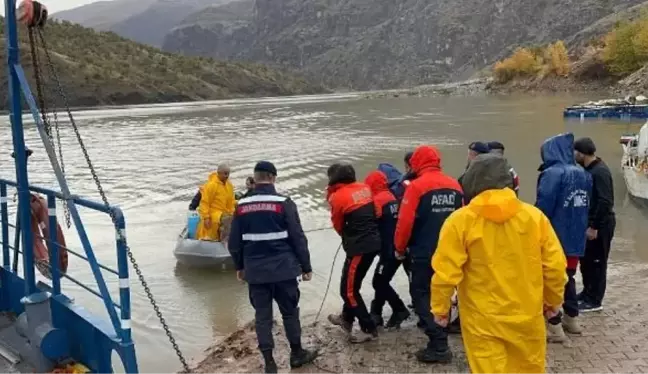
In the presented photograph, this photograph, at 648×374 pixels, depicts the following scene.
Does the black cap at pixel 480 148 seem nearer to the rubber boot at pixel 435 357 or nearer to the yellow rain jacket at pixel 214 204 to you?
the rubber boot at pixel 435 357

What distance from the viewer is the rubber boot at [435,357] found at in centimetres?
561

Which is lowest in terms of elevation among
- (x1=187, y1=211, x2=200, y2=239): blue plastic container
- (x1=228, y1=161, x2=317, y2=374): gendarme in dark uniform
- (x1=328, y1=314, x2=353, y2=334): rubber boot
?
(x1=328, y1=314, x2=353, y2=334): rubber boot

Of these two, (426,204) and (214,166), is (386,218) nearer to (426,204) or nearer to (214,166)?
(426,204)

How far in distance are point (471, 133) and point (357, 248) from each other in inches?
1078

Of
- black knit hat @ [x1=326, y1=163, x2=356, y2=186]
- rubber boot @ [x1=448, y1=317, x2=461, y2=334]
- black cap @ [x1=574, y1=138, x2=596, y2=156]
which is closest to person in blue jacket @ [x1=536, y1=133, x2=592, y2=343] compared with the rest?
black cap @ [x1=574, y1=138, x2=596, y2=156]

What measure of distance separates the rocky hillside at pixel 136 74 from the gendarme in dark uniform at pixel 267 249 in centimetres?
7696

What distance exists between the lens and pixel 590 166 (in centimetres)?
646

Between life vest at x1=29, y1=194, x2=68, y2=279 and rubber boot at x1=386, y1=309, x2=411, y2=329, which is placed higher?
life vest at x1=29, y1=194, x2=68, y2=279

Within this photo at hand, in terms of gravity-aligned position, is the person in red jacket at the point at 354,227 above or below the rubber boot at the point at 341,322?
above

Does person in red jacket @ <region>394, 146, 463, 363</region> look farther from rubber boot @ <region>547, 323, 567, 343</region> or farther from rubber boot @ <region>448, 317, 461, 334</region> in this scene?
rubber boot @ <region>547, 323, 567, 343</region>

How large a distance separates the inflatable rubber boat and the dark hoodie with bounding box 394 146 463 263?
16.8 ft

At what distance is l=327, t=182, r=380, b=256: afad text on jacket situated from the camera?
605 cm

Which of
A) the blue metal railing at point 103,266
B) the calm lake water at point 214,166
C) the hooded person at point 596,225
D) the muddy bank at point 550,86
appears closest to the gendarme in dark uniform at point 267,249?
the blue metal railing at point 103,266

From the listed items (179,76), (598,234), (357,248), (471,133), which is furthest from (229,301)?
(179,76)
